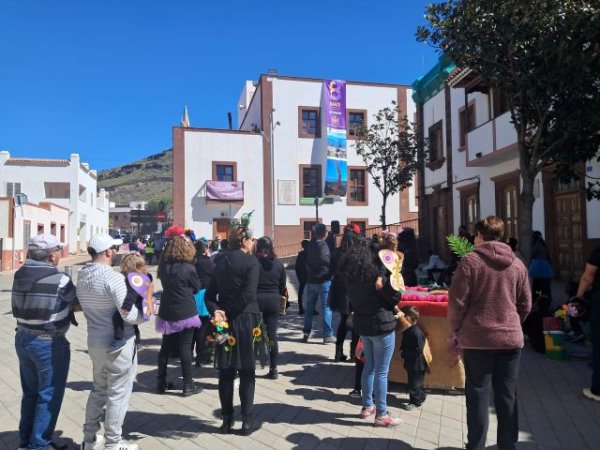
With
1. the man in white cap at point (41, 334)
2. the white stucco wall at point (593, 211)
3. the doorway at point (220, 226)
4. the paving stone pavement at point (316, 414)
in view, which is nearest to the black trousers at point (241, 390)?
the paving stone pavement at point (316, 414)

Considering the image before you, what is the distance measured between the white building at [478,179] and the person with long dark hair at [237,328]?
6.20 meters

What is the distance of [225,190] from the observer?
2684 cm

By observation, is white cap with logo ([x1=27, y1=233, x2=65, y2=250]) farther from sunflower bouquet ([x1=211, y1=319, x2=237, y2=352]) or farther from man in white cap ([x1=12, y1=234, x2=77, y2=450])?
sunflower bouquet ([x1=211, y1=319, x2=237, y2=352])

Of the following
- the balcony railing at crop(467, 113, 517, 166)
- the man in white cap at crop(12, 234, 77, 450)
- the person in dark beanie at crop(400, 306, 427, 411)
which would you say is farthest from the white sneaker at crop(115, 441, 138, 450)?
the balcony railing at crop(467, 113, 517, 166)

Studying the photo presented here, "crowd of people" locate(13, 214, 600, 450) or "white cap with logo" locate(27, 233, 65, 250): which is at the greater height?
"white cap with logo" locate(27, 233, 65, 250)

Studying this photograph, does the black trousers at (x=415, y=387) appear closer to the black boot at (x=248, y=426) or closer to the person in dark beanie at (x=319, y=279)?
the black boot at (x=248, y=426)

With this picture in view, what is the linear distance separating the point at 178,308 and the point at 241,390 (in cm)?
131

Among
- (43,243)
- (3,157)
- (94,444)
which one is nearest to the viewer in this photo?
(43,243)

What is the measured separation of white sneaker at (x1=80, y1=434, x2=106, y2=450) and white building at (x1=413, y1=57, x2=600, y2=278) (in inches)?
292

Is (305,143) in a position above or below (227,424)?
above

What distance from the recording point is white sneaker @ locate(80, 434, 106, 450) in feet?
11.7

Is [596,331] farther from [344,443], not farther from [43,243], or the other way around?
[43,243]

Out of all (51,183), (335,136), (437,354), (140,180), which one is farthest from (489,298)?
(140,180)

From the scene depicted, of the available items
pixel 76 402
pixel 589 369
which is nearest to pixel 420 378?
pixel 589 369
